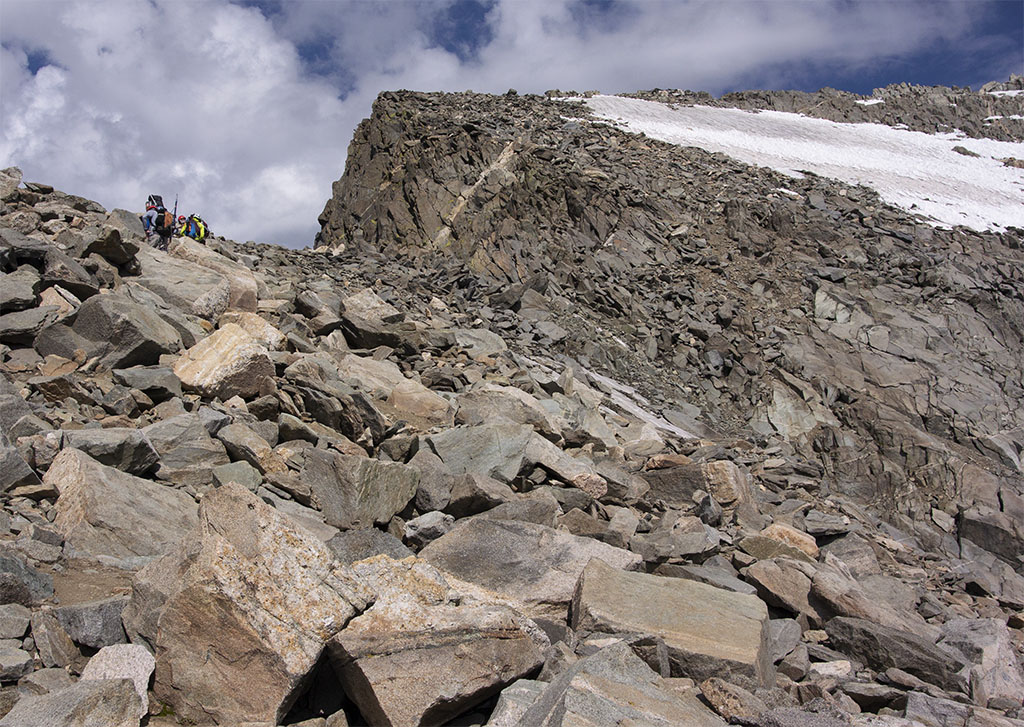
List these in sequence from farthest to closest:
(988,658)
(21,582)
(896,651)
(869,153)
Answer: (869,153) < (988,658) < (896,651) < (21,582)

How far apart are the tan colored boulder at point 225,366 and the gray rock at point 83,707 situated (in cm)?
532

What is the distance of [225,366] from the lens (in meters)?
8.31

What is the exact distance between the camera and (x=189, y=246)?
1343 cm

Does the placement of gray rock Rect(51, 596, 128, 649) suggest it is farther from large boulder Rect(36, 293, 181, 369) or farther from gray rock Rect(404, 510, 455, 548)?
large boulder Rect(36, 293, 181, 369)

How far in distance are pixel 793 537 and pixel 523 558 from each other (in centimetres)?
460

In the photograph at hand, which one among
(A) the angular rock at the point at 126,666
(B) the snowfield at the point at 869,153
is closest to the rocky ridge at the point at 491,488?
(A) the angular rock at the point at 126,666

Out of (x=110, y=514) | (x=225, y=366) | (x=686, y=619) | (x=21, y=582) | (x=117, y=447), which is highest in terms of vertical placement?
(x=225, y=366)

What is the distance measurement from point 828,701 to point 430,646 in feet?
9.13

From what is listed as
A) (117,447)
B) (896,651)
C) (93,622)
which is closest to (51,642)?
(93,622)

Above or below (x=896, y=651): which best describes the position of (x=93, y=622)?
above

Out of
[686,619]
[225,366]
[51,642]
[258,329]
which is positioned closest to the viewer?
[51,642]

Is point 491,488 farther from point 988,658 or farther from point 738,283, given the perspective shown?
point 738,283

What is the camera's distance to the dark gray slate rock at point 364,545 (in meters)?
5.39

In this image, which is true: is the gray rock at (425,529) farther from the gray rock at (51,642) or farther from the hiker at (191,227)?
the hiker at (191,227)
